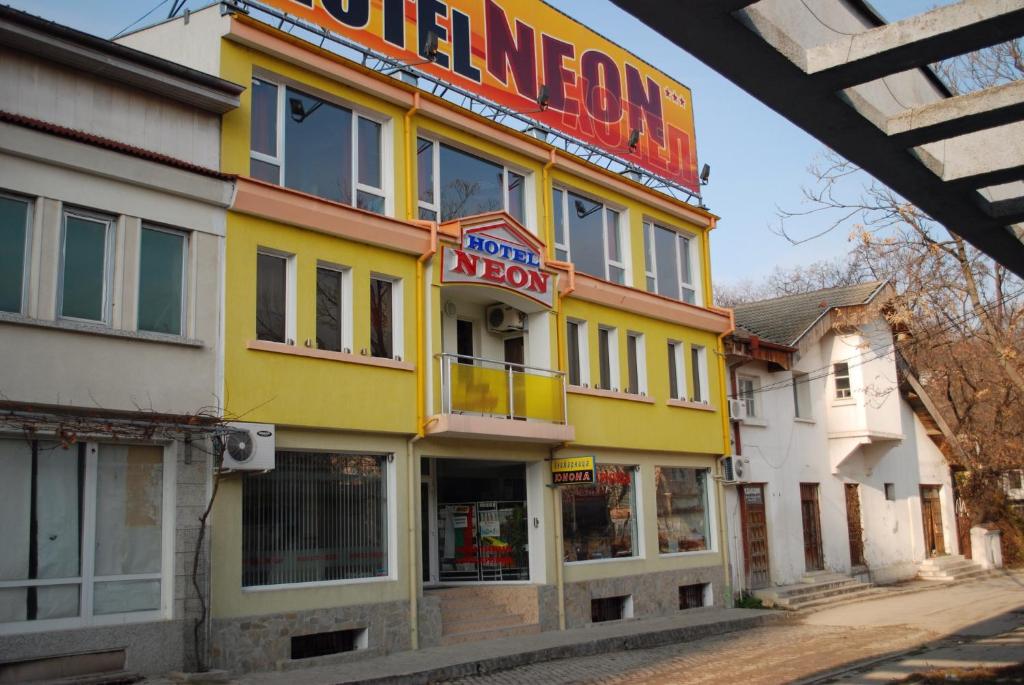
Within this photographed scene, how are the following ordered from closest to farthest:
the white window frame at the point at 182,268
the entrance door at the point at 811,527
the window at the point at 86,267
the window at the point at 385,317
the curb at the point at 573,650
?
the window at the point at 86,267
the white window frame at the point at 182,268
the curb at the point at 573,650
the window at the point at 385,317
the entrance door at the point at 811,527

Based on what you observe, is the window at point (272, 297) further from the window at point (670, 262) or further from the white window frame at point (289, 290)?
the window at point (670, 262)

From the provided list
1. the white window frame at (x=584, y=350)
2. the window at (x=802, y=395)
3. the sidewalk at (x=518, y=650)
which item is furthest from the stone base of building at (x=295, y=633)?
the window at (x=802, y=395)

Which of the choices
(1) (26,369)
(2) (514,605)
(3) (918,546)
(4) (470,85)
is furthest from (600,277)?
(3) (918,546)

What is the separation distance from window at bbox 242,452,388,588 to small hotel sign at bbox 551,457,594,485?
4.16 m

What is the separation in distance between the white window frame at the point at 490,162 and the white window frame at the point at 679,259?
161 inches

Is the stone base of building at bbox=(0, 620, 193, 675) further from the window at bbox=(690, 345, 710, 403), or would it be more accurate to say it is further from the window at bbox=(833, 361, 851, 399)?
the window at bbox=(833, 361, 851, 399)

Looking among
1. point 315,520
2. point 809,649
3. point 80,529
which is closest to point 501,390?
point 315,520

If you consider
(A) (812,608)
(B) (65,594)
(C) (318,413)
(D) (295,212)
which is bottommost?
(A) (812,608)

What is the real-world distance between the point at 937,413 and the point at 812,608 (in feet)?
39.4

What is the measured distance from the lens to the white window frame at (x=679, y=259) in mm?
23578

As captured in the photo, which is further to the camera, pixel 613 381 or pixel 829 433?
pixel 829 433

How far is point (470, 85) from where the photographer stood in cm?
1911

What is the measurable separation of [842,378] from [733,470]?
264 inches

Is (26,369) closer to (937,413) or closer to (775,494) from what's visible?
(775,494)
